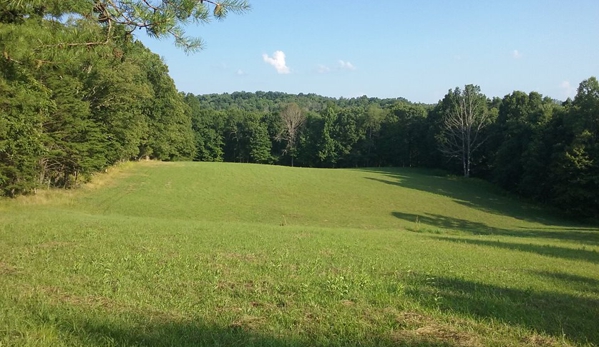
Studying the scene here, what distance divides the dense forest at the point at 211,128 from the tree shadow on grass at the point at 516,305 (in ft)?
21.1

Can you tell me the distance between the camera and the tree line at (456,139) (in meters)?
46.9

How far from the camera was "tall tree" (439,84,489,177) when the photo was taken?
230 feet

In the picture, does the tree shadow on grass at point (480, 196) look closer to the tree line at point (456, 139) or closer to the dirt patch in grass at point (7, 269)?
the tree line at point (456, 139)

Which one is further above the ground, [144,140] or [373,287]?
[144,140]

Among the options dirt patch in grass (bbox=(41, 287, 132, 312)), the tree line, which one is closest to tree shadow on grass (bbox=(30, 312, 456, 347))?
dirt patch in grass (bbox=(41, 287, 132, 312))

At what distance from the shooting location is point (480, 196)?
2088 inches

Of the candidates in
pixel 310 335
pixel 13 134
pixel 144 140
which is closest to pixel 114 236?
pixel 310 335

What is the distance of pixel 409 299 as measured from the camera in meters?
6.95

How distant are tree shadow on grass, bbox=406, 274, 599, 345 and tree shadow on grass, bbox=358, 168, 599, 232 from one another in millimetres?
35755

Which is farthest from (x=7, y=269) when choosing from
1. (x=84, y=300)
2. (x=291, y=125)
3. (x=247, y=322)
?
(x=291, y=125)

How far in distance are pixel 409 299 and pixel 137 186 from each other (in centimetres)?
4196

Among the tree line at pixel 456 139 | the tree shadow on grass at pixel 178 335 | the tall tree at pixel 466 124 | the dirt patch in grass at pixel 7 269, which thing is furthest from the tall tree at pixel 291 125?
the tree shadow on grass at pixel 178 335

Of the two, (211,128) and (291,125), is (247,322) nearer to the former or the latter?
(211,128)

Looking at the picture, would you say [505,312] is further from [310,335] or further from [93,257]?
[93,257]
